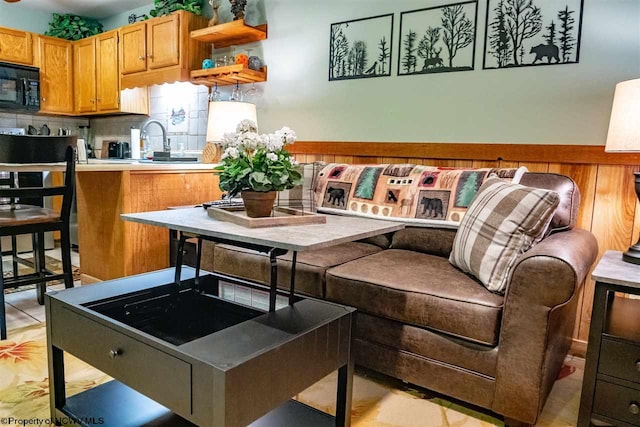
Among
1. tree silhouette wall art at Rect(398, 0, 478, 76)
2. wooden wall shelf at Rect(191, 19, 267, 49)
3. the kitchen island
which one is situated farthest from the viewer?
wooden wall shelf at Rect(191, 19, 267, 49)

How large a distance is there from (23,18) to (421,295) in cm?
505

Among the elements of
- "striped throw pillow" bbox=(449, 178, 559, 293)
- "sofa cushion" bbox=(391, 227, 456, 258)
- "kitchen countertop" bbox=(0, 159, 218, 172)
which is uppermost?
"kitchen countertop" bbox=(0, 159, 218, 172)

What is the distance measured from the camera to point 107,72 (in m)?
4.40

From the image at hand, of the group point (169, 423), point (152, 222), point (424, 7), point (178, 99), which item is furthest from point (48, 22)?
point (169, 423)

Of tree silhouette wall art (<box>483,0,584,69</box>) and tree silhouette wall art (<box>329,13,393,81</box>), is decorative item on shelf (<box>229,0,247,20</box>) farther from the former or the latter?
tree silhouette wall art (<box>483,0,584,69</box>)

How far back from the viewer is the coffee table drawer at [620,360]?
1.51 m

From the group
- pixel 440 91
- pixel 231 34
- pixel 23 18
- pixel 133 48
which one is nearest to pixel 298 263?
pixel 440 91

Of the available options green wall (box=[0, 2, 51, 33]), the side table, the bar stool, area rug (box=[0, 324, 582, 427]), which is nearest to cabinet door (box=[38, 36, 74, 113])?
green wall (box=[0, 2, 51, 33])

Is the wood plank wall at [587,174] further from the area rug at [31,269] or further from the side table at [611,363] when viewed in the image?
the area rug at [31,269]

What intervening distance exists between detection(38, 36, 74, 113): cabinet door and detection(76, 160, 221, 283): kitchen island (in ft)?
6.85

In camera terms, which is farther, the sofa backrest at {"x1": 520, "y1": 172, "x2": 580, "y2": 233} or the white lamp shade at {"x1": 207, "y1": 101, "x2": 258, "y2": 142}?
the white lamp shade at {"x1": 207, "y1": 101, "x2": 258, "y2": 142}

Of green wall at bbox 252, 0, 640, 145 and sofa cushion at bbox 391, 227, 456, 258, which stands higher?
green wall at bbox 252, 0, 640, 145

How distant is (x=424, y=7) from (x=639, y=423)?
2270 millimetres

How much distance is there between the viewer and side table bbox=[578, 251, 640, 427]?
4.95 feet
